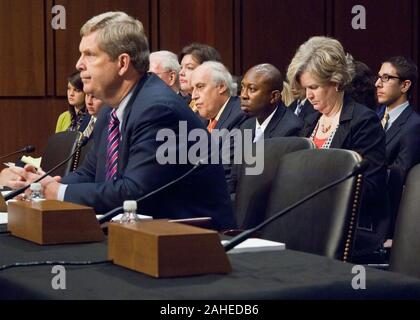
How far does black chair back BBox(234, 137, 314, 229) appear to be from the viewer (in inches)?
128

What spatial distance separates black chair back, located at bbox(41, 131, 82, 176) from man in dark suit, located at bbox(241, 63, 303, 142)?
1143 millimetres

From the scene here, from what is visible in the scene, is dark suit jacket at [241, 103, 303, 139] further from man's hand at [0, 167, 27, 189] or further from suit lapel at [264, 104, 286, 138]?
man's hand at [0, 167, 27, 189]

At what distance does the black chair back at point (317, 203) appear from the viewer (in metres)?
2.49

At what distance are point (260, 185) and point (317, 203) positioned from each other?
674 millimetres

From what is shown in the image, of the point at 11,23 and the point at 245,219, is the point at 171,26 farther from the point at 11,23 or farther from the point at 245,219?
the point at 245,219

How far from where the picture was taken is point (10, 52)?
863cm

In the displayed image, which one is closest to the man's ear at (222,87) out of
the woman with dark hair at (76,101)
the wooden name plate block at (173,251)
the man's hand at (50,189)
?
the woman with dark hair at (76,101)

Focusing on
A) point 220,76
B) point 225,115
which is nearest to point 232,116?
point 225,115

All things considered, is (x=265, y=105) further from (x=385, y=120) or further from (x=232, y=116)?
(x=385, y=120)

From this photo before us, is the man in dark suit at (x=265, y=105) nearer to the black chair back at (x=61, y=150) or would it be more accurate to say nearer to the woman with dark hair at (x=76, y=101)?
the black chair back at (x=61, y=150)

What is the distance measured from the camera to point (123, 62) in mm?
3301

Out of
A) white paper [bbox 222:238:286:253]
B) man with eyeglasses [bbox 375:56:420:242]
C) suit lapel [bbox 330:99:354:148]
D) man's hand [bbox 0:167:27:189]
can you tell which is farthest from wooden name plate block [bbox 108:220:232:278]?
man with eyeglasses [bbox 375:56:420:242]

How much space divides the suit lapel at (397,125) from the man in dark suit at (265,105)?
89 cm
